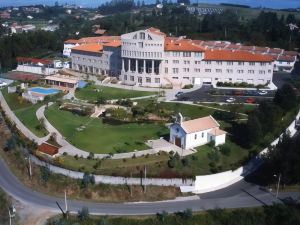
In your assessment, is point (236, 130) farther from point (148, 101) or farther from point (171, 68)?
point (171, 68)

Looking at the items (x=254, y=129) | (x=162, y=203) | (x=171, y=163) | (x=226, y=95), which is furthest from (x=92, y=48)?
(x=162, y=203)

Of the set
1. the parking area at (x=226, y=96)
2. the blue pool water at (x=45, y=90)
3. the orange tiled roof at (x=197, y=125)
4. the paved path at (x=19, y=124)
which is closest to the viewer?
the orange tiled roof at (x=197, y=125)

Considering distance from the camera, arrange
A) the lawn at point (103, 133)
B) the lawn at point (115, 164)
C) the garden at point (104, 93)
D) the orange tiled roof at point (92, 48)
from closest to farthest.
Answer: the lawn at point (115, 164)
the lawn at point (103, 133)
the garden at point (104, 93)
the orange tiled roof at point (92, 48)

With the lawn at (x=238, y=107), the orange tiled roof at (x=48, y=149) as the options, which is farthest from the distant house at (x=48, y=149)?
the lawn at (x=238, y=107)

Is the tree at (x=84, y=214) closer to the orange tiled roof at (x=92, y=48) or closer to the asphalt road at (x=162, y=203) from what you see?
the asphalt road at (x=162, y=203)

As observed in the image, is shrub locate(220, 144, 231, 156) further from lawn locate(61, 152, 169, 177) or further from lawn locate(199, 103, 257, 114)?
lawn locate(199, 103, 257, 114)
